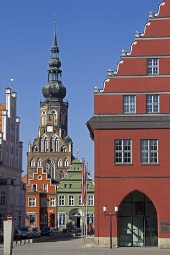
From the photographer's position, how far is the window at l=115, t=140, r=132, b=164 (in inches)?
1716

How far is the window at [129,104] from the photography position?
145ft

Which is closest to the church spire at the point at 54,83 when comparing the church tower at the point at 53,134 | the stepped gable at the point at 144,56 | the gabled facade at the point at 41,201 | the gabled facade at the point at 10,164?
the church tower at the point at 53,134

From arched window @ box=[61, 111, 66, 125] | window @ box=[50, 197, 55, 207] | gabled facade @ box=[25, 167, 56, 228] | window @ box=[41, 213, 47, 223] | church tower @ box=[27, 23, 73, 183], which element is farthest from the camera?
arched window @ box=[61, 111, 66, 125]

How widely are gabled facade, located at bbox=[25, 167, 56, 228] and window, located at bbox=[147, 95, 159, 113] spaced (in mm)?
70268

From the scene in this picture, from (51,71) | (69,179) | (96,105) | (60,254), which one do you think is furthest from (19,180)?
(51,71)

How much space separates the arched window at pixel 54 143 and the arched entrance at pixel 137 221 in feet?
324

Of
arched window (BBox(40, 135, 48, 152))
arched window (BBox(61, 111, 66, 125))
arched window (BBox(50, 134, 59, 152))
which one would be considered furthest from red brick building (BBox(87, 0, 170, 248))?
arched window (BBox(61, 111, 66, 125))

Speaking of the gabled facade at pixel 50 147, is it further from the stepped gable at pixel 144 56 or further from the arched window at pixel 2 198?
the stepped gable at pixel 144 56

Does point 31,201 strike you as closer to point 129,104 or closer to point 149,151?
point 129,104

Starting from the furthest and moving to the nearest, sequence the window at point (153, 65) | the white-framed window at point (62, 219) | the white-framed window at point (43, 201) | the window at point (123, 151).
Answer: the white-framed window at point (43, 201)
the white-framed window at point (62, 219)
the window at point (153, 65)
the window at point (123, 151)

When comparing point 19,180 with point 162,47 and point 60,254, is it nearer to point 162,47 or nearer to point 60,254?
point 162,47

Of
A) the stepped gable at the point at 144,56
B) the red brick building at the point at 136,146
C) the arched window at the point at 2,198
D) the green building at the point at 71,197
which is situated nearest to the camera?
the red brick building at the point at 136,146

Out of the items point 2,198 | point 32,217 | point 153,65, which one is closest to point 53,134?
point 32,217

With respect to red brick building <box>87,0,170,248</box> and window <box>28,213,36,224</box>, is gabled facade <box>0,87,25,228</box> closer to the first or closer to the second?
window <box>28,213,36,224</box>
